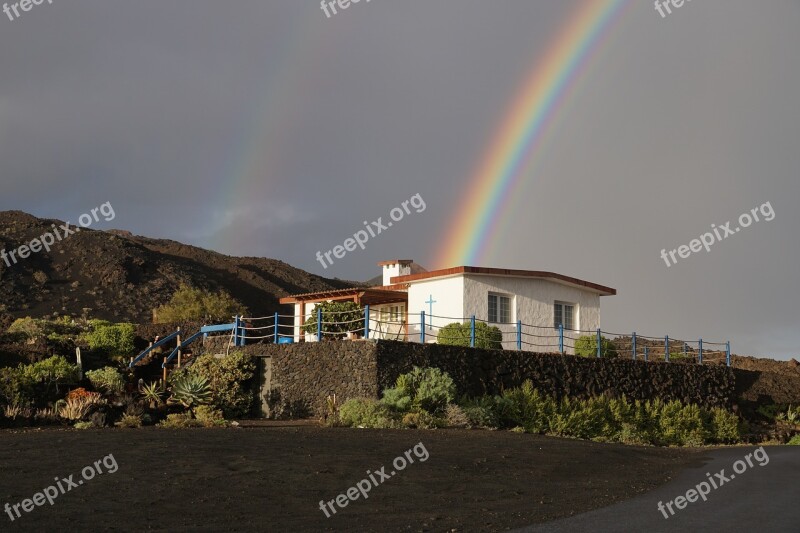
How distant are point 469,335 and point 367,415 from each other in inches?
281

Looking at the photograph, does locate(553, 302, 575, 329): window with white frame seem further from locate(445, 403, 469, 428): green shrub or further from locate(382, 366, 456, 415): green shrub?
locate(445, 403, 469, 428): green shrub

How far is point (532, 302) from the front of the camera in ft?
107

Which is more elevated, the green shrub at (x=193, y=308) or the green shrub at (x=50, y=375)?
the green shrub at (x=193, y=308)

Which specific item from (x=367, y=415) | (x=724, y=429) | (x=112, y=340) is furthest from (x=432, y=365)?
(x=112, y=340)

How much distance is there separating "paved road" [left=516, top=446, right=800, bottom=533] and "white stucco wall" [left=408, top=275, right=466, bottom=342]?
45.6 feet

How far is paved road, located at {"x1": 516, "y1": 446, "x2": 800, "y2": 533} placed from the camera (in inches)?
417

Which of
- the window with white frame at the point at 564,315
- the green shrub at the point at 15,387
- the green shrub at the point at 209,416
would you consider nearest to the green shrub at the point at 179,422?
the green shrub at the point at 209,416

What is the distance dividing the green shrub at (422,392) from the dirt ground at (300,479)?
10.5ft

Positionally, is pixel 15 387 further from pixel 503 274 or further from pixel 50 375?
pixel 503 274

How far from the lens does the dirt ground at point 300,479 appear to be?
10.5 meters

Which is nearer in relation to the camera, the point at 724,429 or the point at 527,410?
the point at 527,410

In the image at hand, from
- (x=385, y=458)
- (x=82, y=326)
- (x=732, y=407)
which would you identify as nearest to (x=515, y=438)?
(x=385, y=458)

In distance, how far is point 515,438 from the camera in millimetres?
20250

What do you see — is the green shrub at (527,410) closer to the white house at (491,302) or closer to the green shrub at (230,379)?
the white house at (491,302)
